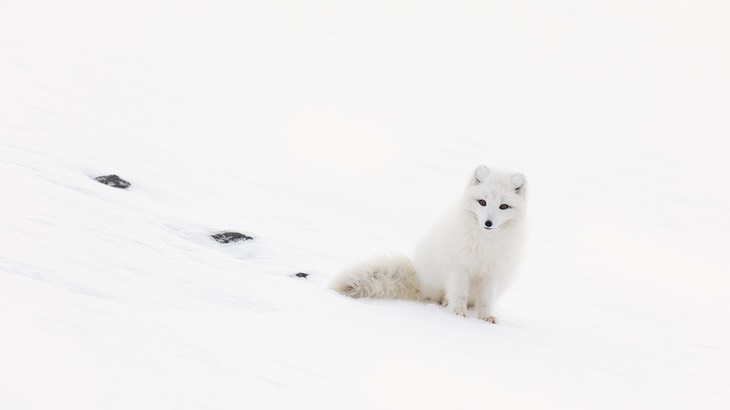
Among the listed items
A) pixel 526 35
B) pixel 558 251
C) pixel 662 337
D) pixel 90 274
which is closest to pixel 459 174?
pixel 558 251

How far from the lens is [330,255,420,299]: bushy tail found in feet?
20.9

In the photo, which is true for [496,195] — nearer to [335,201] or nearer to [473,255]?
[473,255]

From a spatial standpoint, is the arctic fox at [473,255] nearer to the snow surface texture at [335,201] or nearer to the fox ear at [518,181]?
the fox ear at [518,181]

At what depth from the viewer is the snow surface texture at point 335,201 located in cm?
394

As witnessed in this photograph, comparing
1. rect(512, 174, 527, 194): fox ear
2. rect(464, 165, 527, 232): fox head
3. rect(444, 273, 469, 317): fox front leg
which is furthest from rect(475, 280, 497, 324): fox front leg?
rect(512, 174, 527, 194): fox ear

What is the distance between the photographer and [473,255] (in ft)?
20.8

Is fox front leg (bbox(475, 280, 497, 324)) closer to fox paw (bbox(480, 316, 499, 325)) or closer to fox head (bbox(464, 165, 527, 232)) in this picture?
fox paw (bbox(480, 316, 499, 325))

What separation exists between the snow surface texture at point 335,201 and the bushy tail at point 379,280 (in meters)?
0.13

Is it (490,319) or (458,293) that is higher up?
(458,293)

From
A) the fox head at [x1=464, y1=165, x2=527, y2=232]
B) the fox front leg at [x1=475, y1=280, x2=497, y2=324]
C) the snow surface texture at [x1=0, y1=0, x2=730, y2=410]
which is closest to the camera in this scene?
the snow surface texture at [x1=0, y1=0, x2=730, y2=410]

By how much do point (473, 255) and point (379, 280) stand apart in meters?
0.74

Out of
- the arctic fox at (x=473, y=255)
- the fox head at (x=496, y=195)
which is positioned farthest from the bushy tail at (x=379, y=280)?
the fox head at (x=496, y=195)

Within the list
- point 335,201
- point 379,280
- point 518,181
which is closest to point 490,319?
point 379,280

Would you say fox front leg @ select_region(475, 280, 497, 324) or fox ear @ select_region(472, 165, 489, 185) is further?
fox front leg @ select_region(475, 280, 497, 324)
